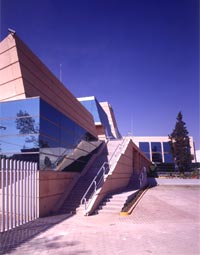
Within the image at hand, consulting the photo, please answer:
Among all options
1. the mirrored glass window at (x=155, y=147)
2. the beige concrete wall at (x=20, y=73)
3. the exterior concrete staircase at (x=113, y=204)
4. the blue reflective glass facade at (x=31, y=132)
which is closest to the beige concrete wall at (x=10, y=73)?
the beige concrete wall at (x=20, y=73)

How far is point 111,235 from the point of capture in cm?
861

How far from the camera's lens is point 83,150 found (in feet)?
62.3

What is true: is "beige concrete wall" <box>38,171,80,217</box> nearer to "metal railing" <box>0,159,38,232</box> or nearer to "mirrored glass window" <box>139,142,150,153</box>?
"metal railing" <box>0,159,38,232</box>

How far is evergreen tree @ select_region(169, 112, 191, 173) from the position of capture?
110 ft

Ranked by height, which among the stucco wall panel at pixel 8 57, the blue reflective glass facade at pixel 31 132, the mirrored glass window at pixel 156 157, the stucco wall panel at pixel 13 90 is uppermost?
the stucco wall panel at pixel 8 57

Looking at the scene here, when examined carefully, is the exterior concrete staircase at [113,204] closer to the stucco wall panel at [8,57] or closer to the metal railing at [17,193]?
the metal railing at [17,193]

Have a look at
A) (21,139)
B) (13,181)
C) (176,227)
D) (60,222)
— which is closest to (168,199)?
(176,227)

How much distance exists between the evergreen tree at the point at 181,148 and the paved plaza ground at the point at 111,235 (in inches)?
852

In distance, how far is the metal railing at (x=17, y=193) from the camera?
8.55 meters

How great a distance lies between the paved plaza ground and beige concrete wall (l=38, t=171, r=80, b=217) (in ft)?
2.60

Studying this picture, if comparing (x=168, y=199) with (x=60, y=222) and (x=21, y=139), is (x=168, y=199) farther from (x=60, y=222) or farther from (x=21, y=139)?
(x=21, y=139)

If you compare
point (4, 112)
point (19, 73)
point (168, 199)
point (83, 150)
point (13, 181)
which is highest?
point (19, 73)

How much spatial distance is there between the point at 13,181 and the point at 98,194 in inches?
211

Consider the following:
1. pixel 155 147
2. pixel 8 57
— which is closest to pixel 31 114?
pixel 8 57
